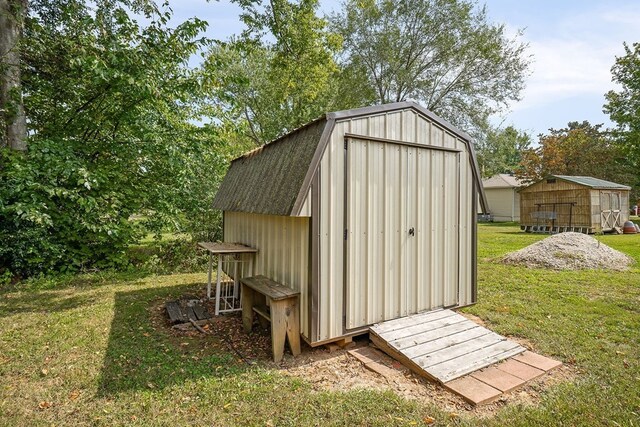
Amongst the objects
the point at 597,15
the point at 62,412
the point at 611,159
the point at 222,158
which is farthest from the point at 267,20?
the point at 611,159

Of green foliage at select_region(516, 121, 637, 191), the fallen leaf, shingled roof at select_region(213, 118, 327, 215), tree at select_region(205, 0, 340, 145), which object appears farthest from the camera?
green foliage at select_region(516, 121, 637, 191)

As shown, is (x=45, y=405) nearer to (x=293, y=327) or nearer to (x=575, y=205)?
(x=293, y=327)

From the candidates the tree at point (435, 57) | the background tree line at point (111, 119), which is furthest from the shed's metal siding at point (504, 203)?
the background tree line at point (111, 119)

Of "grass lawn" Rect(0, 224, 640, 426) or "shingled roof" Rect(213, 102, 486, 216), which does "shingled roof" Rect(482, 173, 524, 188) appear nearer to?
"grass lawn" Rect(0, 224, 640, 426)

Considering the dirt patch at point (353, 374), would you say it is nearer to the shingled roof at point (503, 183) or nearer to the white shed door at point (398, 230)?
the white shed door at point (398, 230)

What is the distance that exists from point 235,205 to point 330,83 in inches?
499

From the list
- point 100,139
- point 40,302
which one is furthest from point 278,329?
point 100,139

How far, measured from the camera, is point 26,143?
7023 millimetres

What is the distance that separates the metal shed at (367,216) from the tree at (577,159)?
2521 cm

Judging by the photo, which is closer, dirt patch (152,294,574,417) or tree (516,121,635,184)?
dirt patch (152,294,574,417)

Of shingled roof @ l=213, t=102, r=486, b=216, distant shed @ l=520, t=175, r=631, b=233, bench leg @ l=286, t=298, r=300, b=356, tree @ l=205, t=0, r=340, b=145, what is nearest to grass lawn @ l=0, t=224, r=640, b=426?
bench leg @ l=286, t=298, r=300, b=356

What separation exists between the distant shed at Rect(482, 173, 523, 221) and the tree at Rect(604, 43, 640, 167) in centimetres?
880

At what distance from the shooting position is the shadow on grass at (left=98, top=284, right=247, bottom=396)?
3189 mm

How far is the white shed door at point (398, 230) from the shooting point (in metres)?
3.82
